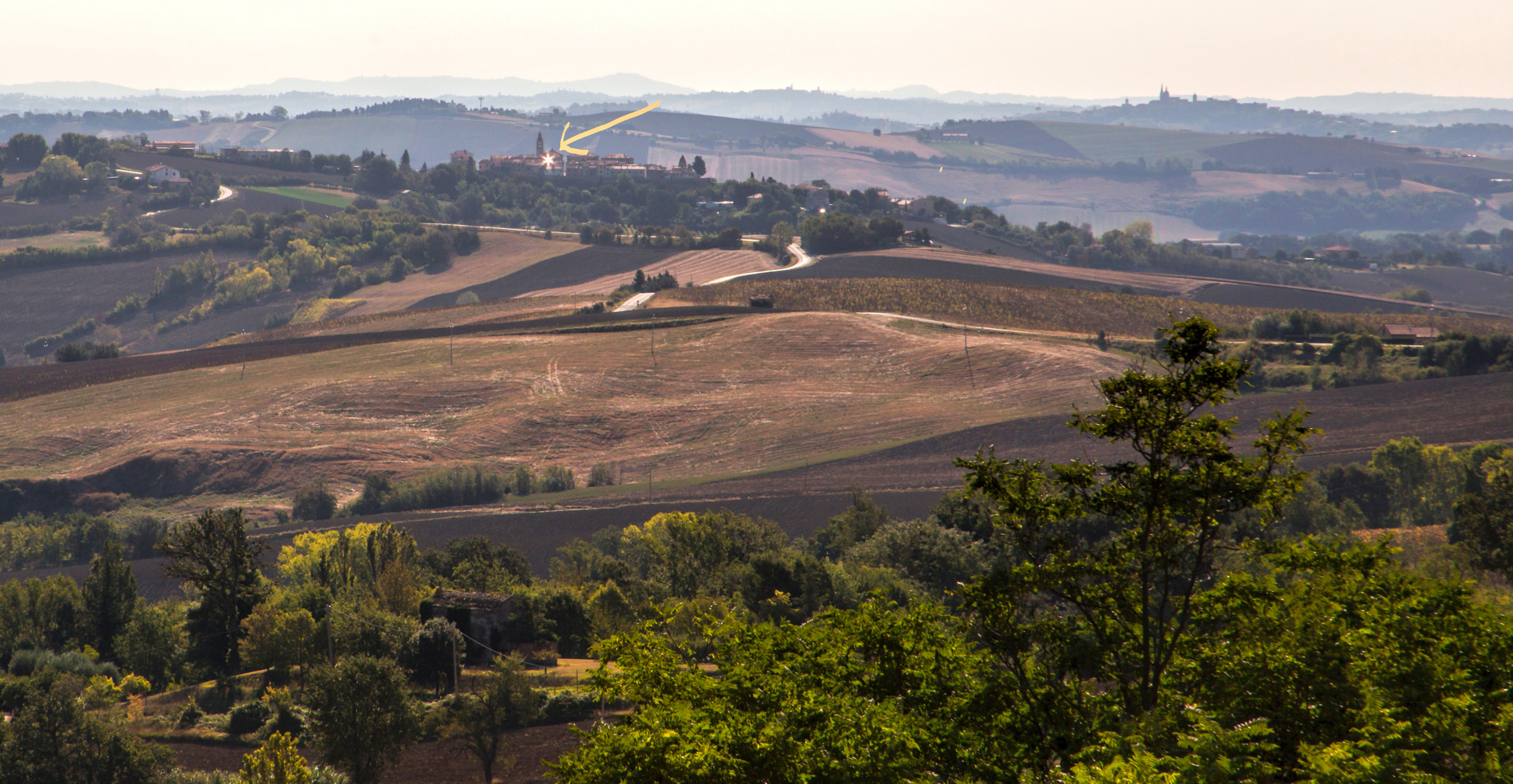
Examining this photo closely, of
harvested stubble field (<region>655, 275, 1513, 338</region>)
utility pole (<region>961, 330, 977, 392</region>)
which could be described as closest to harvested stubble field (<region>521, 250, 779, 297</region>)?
harvested stubble field (<region>655, 275, 1513, 338</region>)

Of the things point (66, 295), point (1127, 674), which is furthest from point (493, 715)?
point (66, 295)

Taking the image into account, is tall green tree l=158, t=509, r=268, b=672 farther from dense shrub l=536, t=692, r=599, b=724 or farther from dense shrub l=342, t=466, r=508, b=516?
dense shrub l=342, t=466, r=508, b=516

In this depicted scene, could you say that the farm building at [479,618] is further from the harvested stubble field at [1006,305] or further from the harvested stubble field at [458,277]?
the harvested stubble field at [458,277]

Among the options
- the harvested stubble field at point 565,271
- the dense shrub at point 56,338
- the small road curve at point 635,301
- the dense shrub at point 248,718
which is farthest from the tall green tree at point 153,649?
the dense shrub at point 56,338

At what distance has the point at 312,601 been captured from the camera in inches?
2061

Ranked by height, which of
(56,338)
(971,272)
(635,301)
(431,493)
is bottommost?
(56,338)

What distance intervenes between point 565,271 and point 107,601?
124289 mm

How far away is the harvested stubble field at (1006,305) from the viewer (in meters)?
122

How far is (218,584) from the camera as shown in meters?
52.2

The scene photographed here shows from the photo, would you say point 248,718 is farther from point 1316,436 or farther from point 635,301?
point 635,301

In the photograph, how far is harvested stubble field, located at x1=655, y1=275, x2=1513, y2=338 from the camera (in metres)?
122

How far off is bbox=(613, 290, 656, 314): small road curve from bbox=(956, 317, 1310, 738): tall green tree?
360 feet

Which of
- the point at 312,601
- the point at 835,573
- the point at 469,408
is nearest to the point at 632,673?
the point at 835,573

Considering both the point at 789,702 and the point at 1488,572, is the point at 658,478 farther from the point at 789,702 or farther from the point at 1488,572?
the point at 789,702
